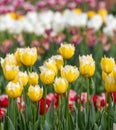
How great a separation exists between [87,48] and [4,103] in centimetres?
298

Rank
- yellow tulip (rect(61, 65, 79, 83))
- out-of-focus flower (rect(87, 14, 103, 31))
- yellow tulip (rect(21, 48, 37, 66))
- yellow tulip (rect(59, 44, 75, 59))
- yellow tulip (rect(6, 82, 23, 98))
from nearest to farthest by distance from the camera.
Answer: yellow tulip (rect(6, 82, 23, 98)), yellow tulip (rect(61, 65, 79, 83)), yellow tulip (rect(21, 48, 37, 66)), yellow tulip (rect(59, 44, 75, 59)), out-of-focus flower (rect(87, 14, 103, 31))

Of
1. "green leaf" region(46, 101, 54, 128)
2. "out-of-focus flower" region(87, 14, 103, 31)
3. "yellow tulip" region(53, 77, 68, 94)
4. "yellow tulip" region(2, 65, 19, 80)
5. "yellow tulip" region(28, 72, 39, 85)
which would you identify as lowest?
"green leaf" region(46, 101, 54, 128)

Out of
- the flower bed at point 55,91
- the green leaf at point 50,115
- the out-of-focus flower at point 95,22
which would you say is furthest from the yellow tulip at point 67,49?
the out-of-focus flower at point 95,22

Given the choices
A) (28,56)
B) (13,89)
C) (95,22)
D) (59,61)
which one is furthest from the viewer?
(95,22)

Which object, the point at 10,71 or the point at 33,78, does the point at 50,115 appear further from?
the point at 10,71

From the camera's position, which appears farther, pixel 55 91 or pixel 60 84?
pixel 55 91

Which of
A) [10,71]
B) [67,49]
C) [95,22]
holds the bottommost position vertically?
[10,71]

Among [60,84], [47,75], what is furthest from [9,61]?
[60,84]

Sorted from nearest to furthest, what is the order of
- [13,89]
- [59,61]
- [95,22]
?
1. [13,89]
2. [59,61]
3. [95,22]

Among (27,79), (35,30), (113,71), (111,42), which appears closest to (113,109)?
(113,71)

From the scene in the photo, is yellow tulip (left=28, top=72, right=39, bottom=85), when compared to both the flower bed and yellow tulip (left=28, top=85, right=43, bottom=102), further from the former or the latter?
yellow tulip (left=28, top=85, right=43, bottom=102)

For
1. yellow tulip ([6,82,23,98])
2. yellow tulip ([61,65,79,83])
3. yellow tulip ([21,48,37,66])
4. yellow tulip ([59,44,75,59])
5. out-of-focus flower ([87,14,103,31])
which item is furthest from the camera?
out-of-focus flower ([87,14,103,31])

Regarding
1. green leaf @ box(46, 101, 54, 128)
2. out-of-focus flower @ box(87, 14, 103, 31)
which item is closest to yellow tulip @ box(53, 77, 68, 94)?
green leaf @ box(46, 101, 54, 128)

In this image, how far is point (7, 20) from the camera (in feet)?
27.0
